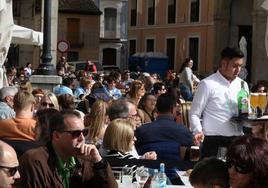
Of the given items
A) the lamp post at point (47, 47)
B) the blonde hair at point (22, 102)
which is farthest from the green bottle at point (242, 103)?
the lamp post at point (47, 47)

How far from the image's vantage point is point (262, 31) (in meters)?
32.0

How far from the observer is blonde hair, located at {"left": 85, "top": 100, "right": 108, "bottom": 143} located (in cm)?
763

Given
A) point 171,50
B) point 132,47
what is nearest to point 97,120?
point 171,50

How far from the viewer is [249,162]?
3.48 metres

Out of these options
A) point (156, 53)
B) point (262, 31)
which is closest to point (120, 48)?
point (156, 53)

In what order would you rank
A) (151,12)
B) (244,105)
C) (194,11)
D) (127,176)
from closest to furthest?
(127,176), (244,105), (194,11), (151,12)

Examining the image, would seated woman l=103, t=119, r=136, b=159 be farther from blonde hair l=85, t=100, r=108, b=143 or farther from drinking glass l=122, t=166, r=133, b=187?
blonde hair l=85, t=100, r=108, b=143

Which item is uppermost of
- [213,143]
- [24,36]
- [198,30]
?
[198,30]

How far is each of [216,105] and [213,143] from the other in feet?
1.27

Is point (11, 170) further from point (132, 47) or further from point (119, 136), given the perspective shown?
point (132, 47)

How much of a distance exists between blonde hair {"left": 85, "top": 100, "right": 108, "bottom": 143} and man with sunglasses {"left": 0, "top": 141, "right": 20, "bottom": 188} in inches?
146

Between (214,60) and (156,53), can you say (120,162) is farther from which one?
(156,53)

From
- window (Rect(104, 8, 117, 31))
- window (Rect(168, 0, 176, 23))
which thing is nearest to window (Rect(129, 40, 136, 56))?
window (Rect(168, 0, 176, 23))

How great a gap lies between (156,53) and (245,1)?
7959mm
